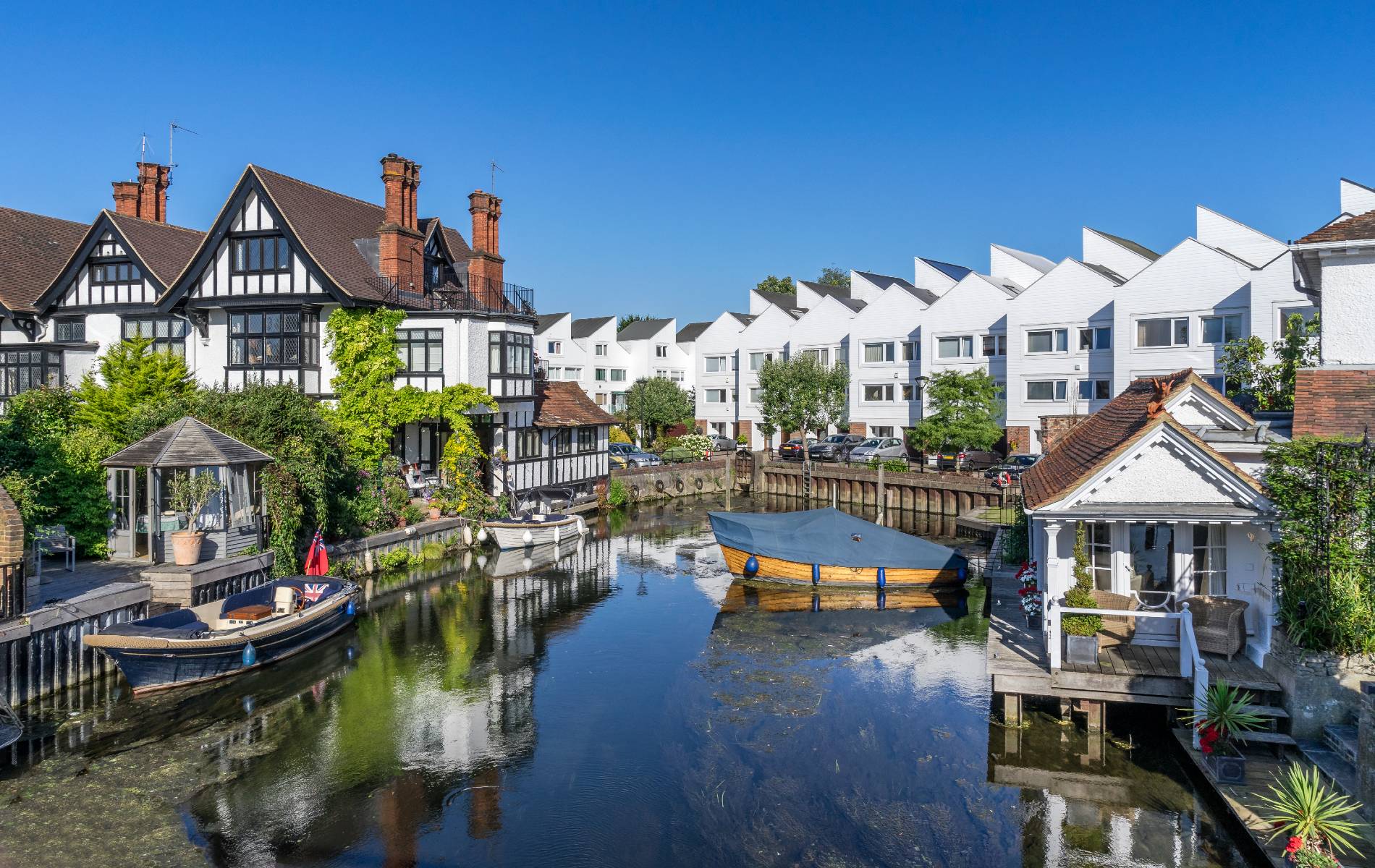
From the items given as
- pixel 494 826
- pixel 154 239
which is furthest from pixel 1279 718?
pixel 154 239

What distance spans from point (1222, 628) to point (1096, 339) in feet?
123

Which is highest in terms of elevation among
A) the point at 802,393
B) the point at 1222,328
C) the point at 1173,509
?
the point at 1222,328

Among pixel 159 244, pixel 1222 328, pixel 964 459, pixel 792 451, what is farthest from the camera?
pixel 792 451

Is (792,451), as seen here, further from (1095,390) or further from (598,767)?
(598,767)

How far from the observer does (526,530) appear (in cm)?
3616

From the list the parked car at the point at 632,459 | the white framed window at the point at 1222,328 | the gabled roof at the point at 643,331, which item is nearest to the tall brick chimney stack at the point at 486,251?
the parked car at the point at 632,459

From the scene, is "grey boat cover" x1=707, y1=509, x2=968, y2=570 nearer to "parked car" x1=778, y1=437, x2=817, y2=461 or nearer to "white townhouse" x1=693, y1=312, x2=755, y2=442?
"parked car" x1=778, y1=437, x2=817, y2=461

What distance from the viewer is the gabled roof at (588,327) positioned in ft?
272

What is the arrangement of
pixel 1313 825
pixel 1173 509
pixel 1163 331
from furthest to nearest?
pixel 1163 331 < pixel 1173 509 < pixel 1313 825

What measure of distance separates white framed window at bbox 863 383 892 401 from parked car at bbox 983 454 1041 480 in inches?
526

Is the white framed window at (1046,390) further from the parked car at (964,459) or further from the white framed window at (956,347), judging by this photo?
the white framed window at (956,347)

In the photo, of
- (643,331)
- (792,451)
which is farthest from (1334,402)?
(643,331)

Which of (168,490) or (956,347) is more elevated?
(956,347)

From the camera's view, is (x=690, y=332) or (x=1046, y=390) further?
(x=690, y=332)
